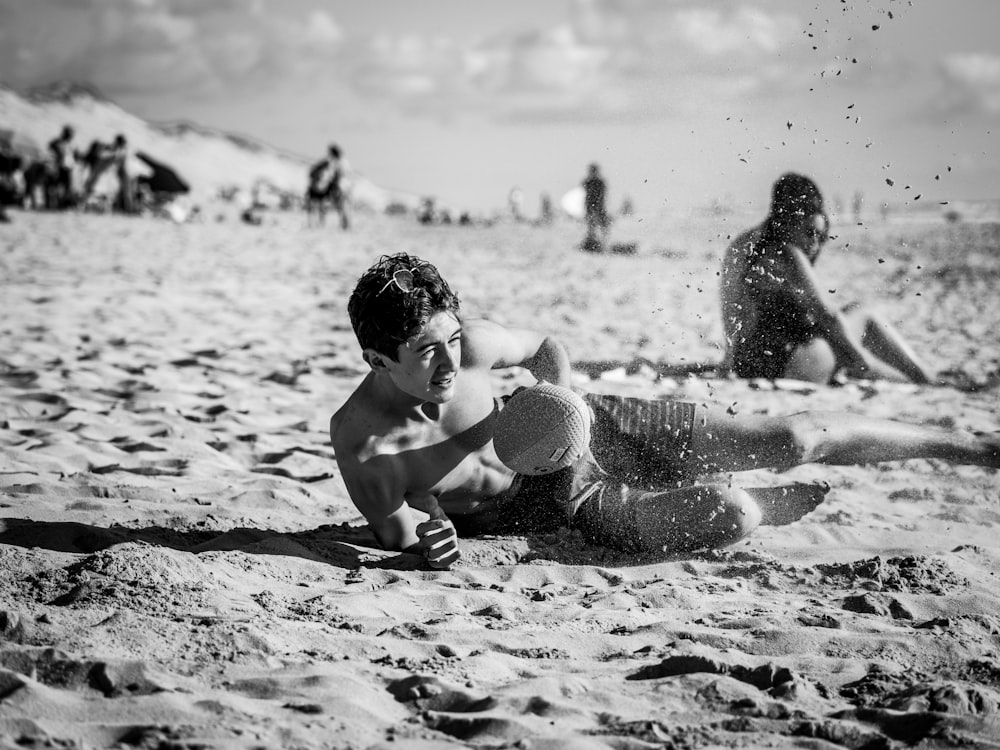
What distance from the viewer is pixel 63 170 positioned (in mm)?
23094

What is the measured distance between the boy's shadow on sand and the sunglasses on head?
1.04m

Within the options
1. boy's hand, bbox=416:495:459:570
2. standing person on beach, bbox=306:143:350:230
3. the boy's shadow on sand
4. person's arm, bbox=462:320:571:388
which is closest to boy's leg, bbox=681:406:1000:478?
the boy's shadow on sand

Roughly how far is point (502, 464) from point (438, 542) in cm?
42

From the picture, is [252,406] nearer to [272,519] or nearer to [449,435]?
[272,519]

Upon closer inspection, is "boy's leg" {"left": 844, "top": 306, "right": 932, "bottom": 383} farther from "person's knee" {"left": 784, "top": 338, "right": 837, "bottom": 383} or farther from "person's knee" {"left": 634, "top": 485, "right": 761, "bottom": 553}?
"person's knee" {"left": 634, "top": 485, "right": 761, "bottom": 553}

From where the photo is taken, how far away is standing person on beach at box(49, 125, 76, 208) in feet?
74.7

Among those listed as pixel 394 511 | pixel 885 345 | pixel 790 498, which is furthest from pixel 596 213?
pixel 394 511

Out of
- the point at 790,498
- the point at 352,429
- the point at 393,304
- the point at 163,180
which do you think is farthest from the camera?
the point at 163,180

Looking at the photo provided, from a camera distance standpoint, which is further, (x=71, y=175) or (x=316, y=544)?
(x=71, y=175)

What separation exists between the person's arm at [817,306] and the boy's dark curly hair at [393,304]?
3258 mm

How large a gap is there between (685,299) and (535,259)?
6031 mm

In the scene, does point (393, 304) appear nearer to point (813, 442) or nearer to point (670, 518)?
point (670, 518)

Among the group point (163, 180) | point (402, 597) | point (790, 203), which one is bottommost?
point (402, 597)

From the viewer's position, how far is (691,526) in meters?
3.59
